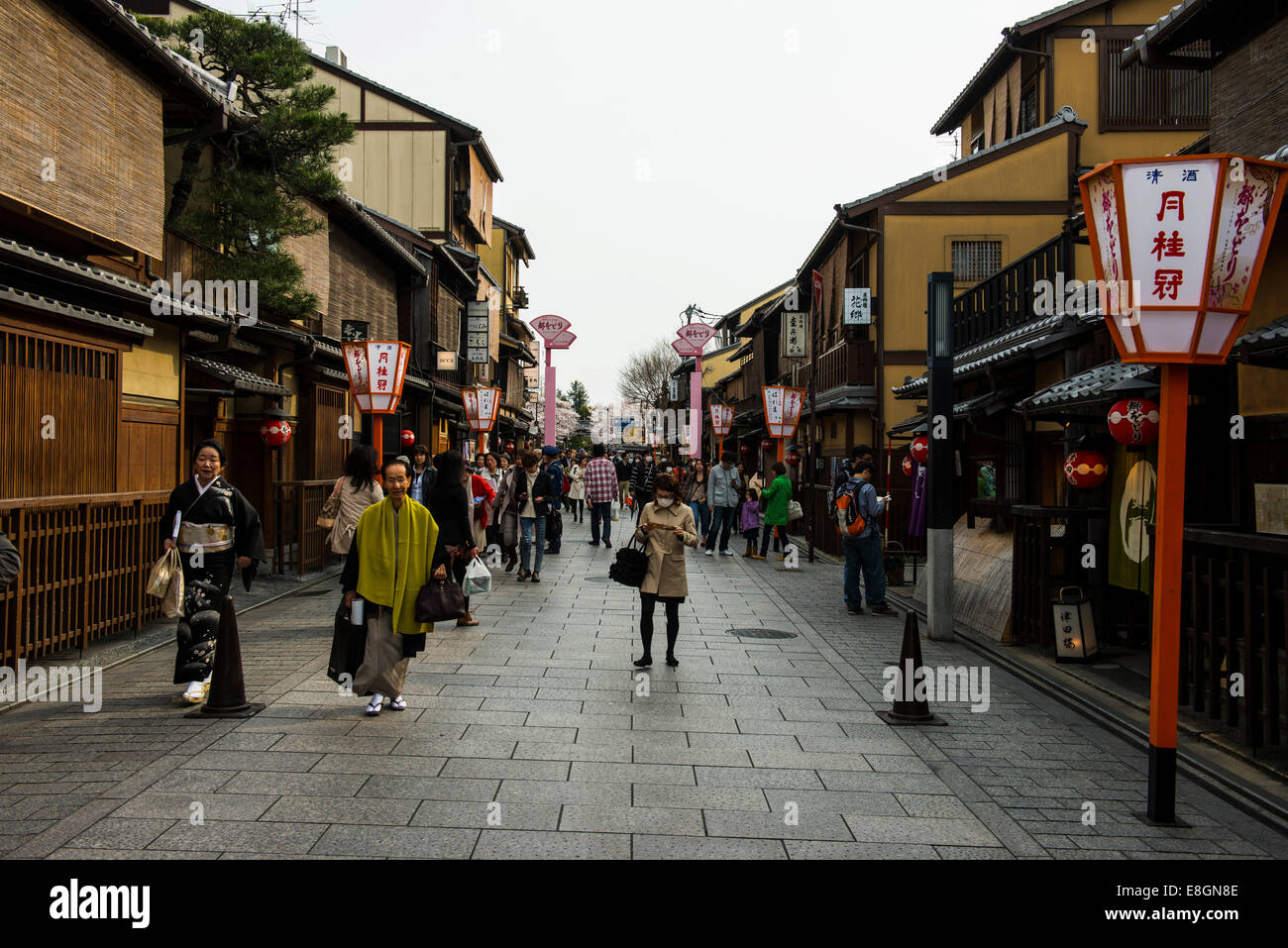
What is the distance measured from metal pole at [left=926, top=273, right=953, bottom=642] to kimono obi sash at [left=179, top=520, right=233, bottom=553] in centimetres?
710

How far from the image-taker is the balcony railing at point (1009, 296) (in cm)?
1258

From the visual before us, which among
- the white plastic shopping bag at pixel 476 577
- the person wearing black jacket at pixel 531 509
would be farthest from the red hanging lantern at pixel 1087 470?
the person wearing black jacket at pixel 531 509

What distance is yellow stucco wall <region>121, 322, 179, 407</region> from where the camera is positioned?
1127cm

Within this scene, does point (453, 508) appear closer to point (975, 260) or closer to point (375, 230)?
point (375, 230)

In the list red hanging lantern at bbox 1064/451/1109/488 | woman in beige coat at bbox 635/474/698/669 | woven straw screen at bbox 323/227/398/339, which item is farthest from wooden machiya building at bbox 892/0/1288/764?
woven straw screen at bbox 323/227/398/339

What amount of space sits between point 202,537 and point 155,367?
550cm

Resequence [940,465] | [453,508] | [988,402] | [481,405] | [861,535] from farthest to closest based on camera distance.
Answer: [481,405]
[861,535]
[988,402]
[940,465]
[453,508]

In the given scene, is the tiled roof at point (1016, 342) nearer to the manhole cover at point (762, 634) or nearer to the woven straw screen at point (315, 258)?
the manhole cover at point (762, 634)

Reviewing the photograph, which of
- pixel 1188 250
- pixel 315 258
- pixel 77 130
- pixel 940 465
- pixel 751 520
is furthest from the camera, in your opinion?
pixel 751 520

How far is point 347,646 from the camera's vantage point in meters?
7.07

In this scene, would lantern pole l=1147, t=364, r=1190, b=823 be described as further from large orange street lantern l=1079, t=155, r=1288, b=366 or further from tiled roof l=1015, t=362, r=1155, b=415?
tiled roof l=1015, t=362, r=1155, b=415

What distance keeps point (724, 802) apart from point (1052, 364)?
891 cm

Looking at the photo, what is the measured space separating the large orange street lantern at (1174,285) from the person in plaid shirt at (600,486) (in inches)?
638

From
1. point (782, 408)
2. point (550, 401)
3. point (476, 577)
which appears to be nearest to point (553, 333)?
point (550, 401)
